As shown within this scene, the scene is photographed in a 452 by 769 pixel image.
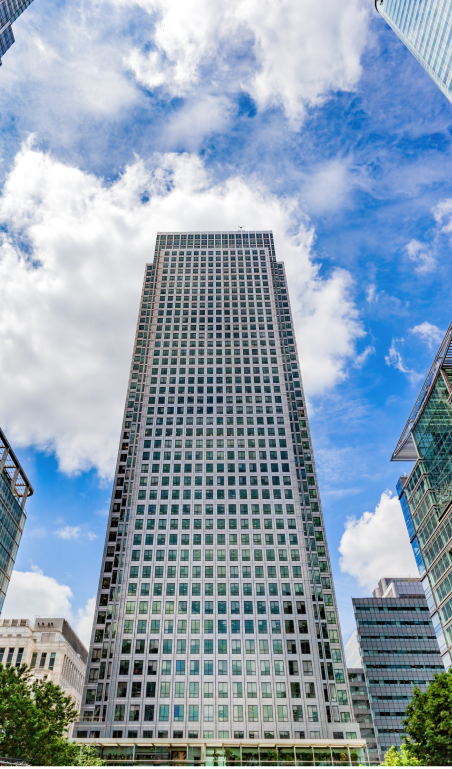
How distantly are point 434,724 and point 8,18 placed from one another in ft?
447

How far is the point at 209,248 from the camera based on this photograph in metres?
147

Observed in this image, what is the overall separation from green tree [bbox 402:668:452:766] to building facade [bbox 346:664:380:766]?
8377 cm

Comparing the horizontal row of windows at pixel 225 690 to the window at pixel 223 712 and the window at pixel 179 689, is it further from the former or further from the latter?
the window at pixel 223 712

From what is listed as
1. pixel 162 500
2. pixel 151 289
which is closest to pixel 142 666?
pixel 162 500

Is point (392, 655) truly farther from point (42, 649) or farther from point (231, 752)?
point (42, 649)

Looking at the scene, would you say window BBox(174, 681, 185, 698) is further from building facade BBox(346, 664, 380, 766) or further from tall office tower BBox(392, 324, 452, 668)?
building facade BBox(346, 664, 380, 766)

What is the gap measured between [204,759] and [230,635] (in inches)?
680

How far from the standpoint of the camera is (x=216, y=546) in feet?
319

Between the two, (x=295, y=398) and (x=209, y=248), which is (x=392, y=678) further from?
(x=209, y=248)

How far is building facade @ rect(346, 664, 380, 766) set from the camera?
115m

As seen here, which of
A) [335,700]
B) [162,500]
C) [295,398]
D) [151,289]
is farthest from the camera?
[151,289]

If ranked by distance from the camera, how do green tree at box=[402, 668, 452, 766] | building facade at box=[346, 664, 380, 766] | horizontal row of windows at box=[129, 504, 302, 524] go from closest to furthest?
1. green tree at box=[402, 668, 452, 766]
2. horizontal row of windows at box=[129, 504, 302, 524]
3. building facade at box=[346, 664, 380, 766]

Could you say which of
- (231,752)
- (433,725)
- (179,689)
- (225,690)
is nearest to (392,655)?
(225,690)

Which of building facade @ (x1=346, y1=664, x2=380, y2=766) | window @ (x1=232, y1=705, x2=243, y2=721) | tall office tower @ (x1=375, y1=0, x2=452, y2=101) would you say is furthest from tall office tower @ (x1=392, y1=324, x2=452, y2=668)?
tall office tower @ (x1=375, y1=0, x2=452, y2=101)
